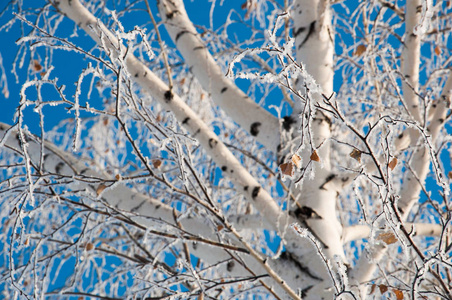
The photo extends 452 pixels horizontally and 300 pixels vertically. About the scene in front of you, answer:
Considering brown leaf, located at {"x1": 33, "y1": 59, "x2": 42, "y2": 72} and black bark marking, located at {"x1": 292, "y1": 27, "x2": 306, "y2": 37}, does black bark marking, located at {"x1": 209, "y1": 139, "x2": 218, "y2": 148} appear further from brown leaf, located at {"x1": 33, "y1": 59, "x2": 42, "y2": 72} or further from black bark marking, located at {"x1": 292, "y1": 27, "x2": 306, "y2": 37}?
brown leaf, located at {"x1": 33, "y1": 59, "x2": 42, "y2": 72}

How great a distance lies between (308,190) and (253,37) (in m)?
1.39

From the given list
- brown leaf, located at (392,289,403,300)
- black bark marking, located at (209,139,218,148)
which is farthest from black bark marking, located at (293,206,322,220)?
brown leaf, located at (392,289,403,300)

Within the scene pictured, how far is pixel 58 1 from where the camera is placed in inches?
72.2

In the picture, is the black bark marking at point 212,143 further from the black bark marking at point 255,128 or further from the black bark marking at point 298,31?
the black bark marking at point 298,31

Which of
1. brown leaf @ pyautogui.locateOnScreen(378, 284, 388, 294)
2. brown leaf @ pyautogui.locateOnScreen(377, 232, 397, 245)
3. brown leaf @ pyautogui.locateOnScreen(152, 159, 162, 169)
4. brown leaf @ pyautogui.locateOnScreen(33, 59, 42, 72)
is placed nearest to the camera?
brown leaf @ pyautogui.locateOnScreen(377, 232, 397, 245)

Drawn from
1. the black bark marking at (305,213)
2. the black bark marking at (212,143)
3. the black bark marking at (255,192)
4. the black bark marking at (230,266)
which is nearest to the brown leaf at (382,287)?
the black bark marking at (305,213)

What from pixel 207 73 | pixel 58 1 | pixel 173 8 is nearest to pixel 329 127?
pixel 207 73

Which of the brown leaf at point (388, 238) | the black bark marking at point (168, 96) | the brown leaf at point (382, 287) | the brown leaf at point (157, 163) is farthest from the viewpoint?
the black bark marking at point (168, 96)

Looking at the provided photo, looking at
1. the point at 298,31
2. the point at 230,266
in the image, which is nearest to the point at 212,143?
the point at 230,266

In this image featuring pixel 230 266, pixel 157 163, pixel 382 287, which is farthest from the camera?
pixel 230 266

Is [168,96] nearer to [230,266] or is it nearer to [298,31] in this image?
[298,31]

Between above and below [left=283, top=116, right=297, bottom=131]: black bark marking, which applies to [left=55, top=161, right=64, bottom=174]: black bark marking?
below

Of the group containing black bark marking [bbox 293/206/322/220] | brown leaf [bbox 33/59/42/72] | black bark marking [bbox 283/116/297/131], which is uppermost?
brown leaf [bbox 33/59/42/72]

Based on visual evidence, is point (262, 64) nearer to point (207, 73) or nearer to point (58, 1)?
point (207, 73)
